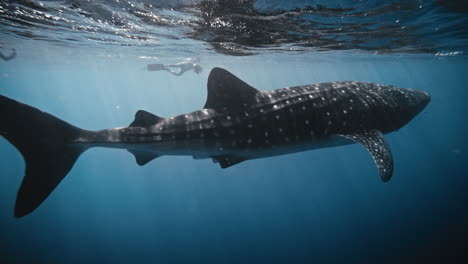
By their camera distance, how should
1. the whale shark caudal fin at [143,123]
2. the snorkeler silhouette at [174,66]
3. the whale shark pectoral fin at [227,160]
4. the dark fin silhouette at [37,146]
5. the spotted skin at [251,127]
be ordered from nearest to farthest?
the dark fin silhouette at [37,146] < the spotted skin at [251,127] < the whale shark caudal fin at [143,123] < the whale shark pectoral fin at [227,160] < the snorkeler silhouette at [174,66]

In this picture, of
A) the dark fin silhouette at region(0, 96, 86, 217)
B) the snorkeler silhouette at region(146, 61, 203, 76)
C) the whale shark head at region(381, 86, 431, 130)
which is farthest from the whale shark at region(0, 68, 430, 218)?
the snorkeler silhouette at region(146, 61, 203, 76)

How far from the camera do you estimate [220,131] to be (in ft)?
15.0

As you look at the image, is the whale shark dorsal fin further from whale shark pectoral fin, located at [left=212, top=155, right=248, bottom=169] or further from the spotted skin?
whale shark pectoral fin, located at [left=212, top=155, right=248, bottom=169]

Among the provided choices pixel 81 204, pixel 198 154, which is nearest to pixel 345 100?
pixel 198 154

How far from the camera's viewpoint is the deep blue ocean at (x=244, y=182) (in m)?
10.8

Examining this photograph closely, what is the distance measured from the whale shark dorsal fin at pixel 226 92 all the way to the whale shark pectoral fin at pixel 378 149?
234cm

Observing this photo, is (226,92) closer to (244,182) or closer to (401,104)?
(401,104)

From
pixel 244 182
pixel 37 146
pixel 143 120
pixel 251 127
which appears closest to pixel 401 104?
pixel 251 127

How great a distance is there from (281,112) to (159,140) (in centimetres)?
244

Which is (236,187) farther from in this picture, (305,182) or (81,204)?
(81,204)

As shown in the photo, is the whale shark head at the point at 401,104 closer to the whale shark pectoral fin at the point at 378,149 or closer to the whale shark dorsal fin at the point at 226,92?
the whale shark pectoral fin at the point at 378,149

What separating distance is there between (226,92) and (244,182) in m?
31.7

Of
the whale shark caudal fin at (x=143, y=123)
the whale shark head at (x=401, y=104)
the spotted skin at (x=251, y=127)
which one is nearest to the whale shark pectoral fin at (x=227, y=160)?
the spotted skin at (x=251, y=127)

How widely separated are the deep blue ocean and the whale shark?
17.4 feet
